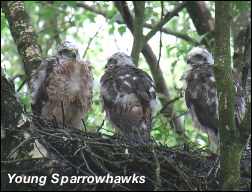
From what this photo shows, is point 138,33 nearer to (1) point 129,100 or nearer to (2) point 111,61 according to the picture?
(2) point 111,61

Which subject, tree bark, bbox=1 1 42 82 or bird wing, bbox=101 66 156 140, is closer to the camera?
bird wing, bbox=101 66 156 140

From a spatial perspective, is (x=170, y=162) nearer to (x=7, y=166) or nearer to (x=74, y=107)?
(x=7, y=166)


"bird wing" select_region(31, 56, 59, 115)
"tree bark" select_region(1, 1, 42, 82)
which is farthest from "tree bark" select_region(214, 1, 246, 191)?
"tree bark" select_region(1, 1, 42, 82)

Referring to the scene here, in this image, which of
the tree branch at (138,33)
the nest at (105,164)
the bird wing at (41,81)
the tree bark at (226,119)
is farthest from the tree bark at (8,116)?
the tree branch at (138,33)

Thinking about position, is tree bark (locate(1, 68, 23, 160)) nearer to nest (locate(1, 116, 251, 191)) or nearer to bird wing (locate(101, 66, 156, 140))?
nest (locate(1, 116, 251, 191))

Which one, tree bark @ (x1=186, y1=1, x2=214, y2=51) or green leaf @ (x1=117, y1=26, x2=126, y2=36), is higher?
tree bark @ (x1=186, y1=1, x2=214, y2=51)

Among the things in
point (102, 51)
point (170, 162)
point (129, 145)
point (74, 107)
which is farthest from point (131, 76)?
point (102, 51)

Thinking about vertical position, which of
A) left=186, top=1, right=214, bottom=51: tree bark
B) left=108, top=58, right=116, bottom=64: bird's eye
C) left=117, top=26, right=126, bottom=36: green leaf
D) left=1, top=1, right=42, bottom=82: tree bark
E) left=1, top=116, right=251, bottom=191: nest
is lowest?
left=1, top=116, right=251, bottom=191: nest

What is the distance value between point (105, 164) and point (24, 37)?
8.05 feet

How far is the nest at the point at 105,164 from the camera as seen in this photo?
10.5 feet

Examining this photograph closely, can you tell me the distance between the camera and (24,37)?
557 cm

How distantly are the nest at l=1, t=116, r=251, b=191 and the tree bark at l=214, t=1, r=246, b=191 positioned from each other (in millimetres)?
258

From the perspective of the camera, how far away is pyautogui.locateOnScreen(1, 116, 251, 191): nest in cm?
320


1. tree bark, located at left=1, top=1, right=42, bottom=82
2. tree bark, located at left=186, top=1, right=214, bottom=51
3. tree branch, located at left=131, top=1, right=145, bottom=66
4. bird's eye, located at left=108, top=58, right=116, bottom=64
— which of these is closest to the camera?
tree bark, located at left=1, top=1, right=42, bottom=82
